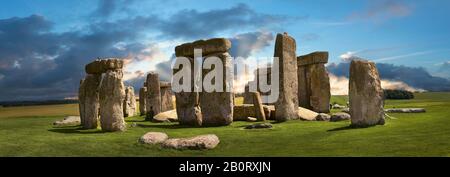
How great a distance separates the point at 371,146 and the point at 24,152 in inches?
358

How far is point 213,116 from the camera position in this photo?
19906mm

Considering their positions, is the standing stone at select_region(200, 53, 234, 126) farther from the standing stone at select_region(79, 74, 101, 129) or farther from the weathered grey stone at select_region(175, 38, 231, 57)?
the standing stone at select_region(79, 74, 101, 129)

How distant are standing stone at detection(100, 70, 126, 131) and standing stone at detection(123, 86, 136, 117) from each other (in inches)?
580

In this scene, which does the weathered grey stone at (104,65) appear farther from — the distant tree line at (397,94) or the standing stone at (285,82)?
the distant tree line at (397,94)

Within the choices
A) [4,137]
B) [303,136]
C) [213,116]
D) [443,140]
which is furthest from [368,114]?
[4,137]

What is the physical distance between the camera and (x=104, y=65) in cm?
1689

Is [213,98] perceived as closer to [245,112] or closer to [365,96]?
[245,112]

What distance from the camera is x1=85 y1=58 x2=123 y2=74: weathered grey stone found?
16.7 metres

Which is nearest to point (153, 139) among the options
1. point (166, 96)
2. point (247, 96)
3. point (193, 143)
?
point (193, 143)

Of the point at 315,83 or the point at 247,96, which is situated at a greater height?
the point at 315,83

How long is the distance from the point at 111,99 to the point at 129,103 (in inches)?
623

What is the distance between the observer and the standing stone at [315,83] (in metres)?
28.7

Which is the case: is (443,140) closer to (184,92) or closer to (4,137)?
(184,92)

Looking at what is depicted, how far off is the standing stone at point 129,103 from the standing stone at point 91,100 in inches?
506
